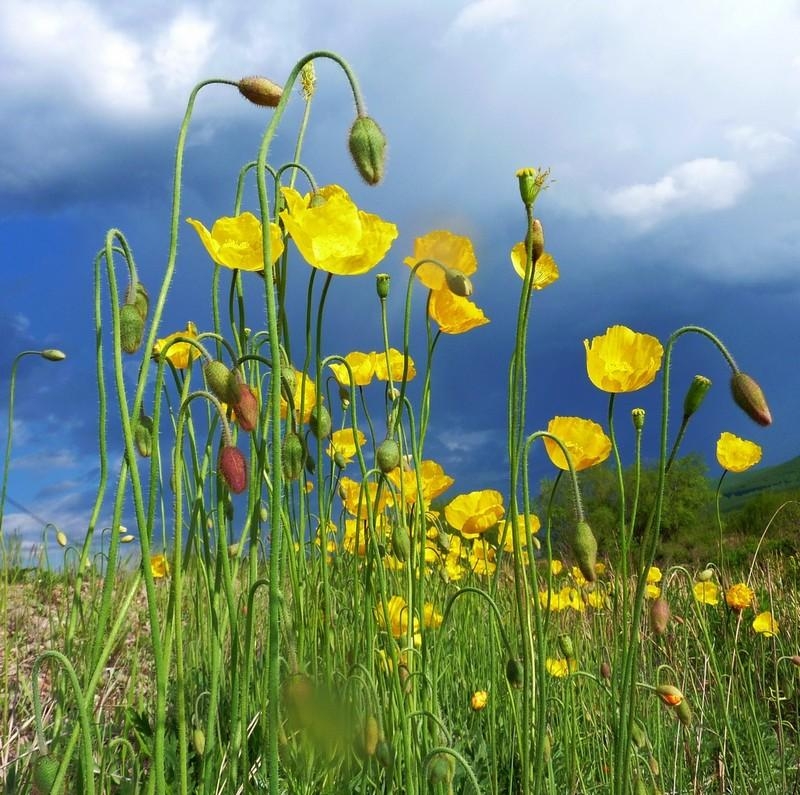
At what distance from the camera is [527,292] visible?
3.84ft

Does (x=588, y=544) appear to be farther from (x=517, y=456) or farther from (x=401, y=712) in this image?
(x=401, y=712)

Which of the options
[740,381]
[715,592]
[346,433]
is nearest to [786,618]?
[715,592]

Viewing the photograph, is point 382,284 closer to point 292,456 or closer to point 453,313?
point 453,313

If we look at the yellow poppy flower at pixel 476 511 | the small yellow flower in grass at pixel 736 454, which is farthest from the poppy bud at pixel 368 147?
the small yellow flower in grass at pixel 736 454

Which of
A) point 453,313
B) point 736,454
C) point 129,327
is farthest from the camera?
point 736,454

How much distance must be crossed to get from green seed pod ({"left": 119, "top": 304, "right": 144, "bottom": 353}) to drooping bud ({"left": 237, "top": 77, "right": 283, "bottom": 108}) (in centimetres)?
38

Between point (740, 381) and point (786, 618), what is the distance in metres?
3.59

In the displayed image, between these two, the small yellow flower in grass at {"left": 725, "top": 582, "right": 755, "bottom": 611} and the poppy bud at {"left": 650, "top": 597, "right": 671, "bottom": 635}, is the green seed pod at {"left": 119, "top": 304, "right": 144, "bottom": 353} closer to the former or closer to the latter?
the poppy bud at {"left": 650, "top": 597, "right": 671, "bottom": 635}

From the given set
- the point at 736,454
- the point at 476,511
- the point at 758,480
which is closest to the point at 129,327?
the point at 476,511

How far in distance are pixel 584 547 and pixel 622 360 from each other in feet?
1.83

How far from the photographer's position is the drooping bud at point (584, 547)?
1.45 meters

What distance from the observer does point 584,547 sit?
1.46 m

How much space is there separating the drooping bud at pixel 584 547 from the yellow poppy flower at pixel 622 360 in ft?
1.30

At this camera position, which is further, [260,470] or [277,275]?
[277,275]
